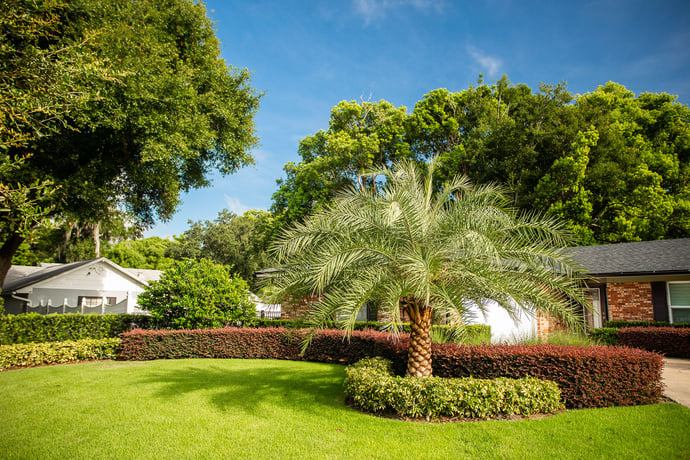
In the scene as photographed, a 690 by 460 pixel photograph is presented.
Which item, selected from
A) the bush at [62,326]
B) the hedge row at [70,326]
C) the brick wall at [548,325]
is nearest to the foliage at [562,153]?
the brick wall at [548,325]

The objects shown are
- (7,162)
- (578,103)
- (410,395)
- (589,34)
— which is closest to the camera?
(7,162)

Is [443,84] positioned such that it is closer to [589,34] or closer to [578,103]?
[578,103]

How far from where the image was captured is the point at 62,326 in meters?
12.2

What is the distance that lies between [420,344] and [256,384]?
3.99m

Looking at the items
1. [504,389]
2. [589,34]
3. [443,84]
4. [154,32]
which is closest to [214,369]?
[504,389]

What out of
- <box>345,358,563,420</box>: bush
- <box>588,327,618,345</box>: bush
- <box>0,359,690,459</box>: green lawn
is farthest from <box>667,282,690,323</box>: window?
<box>345,358,563,420</box>: bush

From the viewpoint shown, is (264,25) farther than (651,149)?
No

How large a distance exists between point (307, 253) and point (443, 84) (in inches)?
925

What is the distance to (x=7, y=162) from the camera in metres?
A: 3.55

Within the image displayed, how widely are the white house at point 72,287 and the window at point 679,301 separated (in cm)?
2100

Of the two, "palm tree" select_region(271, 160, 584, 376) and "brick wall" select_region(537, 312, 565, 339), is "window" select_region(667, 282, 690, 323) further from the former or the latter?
"palm tree" select_region(271, 160, 584, 376)

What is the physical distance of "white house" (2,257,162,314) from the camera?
62.1 feet

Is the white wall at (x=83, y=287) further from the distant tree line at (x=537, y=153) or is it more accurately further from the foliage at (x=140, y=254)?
the foliage at (x=140, y=254)

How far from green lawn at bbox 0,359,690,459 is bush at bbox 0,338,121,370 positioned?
347 centimetres
